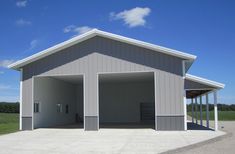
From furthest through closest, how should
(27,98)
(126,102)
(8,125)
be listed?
(126,102), (8,125), (27,98)

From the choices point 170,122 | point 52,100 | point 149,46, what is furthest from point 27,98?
point 170,122

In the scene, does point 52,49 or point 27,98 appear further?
point 27,98

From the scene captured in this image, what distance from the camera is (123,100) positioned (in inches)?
1195

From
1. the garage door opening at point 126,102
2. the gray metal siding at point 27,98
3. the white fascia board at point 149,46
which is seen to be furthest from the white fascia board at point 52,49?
the garage door opening at point 126,102

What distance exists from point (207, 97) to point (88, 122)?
780cm

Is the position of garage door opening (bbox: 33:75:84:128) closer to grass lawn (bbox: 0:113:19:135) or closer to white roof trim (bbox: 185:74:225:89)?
grass lawn (bbox: 0:113:19:135)

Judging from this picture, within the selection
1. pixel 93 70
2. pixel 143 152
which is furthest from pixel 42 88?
pixel 143 152

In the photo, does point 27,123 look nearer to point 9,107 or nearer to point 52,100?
point 52,100

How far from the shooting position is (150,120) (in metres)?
29.6

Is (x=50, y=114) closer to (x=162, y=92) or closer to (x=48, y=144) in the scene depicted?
(x=162, y=92)

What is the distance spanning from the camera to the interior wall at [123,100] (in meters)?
29.9

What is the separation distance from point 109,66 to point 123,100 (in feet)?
37.4

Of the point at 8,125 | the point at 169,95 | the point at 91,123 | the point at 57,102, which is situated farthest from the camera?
the point at 57,102

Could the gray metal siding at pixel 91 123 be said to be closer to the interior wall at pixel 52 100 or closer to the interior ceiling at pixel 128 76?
the interior ceiling at pixel 128 76
